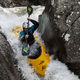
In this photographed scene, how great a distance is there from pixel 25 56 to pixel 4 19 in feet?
8.37

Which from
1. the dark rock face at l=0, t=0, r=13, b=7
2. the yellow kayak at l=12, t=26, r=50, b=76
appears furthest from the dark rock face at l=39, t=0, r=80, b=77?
the dark rock face at l=0, t=0, r=13, b=7

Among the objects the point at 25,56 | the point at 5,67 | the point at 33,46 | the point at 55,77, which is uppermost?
the point at 5,67

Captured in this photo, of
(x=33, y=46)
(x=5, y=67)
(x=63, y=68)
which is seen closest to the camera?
(x=5, y=67)

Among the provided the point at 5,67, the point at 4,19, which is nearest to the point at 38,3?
the point at 4,19

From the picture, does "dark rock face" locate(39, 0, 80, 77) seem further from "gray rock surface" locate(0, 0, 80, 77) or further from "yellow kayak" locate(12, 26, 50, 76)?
"yellow kayak" locate(12, 26, 50, 76)

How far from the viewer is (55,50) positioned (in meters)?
4.99

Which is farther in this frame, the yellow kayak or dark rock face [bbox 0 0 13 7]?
dark rock face [bbox 0 0 13 7]

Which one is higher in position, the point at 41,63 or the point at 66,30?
the point at 66,30

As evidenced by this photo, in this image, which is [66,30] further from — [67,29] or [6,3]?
[6,3]

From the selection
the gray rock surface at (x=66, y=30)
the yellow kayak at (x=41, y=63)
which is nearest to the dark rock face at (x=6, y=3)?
the gray rock surface at (x=66, y=30)

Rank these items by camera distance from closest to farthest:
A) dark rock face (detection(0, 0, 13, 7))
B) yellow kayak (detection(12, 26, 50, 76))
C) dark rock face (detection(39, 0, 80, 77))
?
dark rock face (detection(39, 0, 80, 77)) → yellow kayak (detection(12, 26, 50, 76)) → dark rock face (detection(0, 0, 13, 7))

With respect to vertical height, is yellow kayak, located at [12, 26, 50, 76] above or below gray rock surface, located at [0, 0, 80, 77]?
below

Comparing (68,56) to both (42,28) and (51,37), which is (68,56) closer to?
(51,37)

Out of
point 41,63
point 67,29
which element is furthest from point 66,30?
point 41,63
